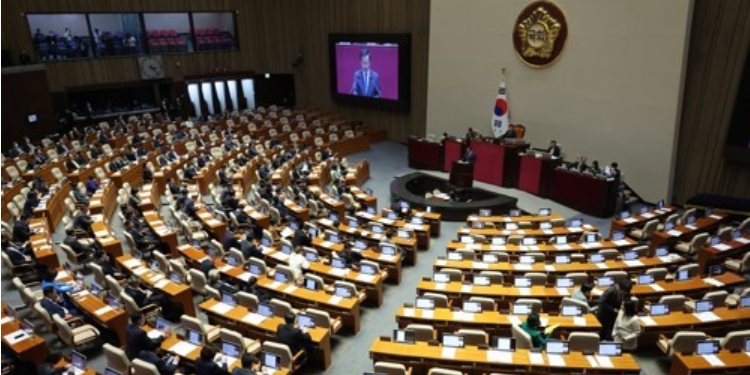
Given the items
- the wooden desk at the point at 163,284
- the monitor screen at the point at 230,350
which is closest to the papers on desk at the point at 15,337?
the wooden desk at the point at 163,284

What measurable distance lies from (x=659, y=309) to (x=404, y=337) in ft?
14.9

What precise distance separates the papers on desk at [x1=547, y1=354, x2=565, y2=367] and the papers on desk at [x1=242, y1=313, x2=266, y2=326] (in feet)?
15.6

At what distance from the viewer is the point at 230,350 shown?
838 cm

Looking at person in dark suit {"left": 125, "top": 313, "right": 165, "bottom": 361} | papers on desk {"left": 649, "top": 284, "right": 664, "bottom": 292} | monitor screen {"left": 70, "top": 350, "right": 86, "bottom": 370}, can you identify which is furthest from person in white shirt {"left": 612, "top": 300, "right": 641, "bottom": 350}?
monitor screen {"left": 70, "top": 350, "right": 86, "bottom": 370}

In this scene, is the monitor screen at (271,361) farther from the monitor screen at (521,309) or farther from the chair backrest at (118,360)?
the monitor screen at (521,309)

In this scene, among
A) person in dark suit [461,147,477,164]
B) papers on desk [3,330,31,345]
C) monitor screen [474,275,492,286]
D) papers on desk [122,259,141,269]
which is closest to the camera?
papers on desk [3,330,31,345]

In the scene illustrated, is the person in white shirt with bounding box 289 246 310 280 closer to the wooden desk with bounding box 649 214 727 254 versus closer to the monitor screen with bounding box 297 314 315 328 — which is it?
the monitor screen with bounding box 297 314 315 328

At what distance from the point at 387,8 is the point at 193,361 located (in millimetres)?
21015

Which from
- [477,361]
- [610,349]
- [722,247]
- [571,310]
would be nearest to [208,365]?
[477,361]

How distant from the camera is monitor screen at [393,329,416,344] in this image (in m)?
8.38

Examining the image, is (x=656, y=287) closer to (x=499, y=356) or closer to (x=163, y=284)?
(x=499, y=356)

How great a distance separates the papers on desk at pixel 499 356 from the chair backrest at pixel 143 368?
474 centimetres

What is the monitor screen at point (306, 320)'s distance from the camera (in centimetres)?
910

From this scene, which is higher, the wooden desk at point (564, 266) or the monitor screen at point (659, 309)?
the monitor screen at point (659, 309)
